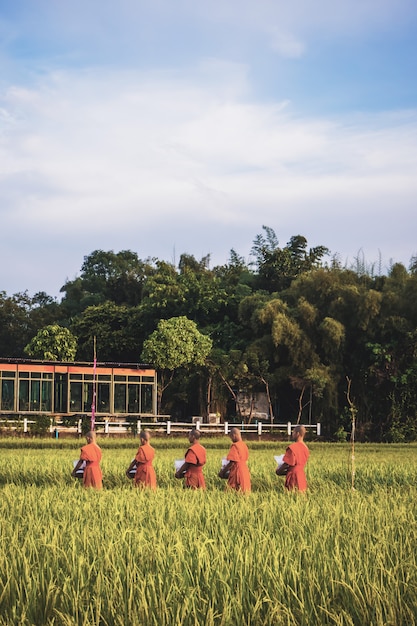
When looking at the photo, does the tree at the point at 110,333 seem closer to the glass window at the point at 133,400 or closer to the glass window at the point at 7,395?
the glass window at the point at 133,400

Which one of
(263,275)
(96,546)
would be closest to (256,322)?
(263,275)

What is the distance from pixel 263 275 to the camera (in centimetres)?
5178

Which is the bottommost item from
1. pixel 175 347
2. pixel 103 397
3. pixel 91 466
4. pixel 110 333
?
pixel 91 466

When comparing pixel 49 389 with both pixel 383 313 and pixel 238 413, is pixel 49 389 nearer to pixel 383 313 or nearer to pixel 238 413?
pixel 238 413

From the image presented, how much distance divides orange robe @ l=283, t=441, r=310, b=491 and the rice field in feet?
5.77

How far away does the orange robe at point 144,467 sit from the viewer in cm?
1415

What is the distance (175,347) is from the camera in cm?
4188

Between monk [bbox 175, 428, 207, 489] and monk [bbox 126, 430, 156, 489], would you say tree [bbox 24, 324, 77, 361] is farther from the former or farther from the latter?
monk [bbox 175, 428, 207, 489]

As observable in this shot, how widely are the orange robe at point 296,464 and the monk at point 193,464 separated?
1.18 meters

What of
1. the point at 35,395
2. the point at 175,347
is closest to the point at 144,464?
the point at 35,395

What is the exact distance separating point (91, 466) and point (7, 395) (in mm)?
25128

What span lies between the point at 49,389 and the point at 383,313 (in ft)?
46.3

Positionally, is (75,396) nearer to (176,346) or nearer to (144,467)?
(176,346)

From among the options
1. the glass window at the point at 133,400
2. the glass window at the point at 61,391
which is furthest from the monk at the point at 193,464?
the glass window at the point at 133,400
